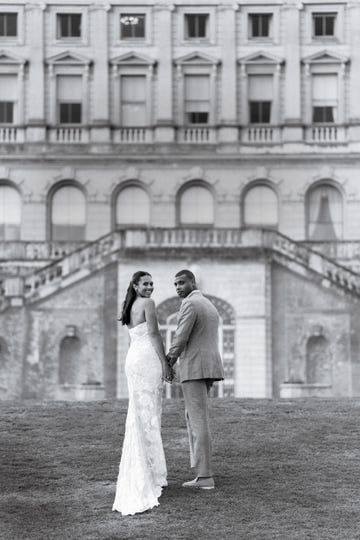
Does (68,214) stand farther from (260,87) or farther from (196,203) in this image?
(260,87)

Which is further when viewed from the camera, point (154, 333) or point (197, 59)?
point (197, 59)

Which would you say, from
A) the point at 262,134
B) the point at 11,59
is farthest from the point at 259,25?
the point at 11,59

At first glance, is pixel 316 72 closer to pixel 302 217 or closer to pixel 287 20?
pixel 287 20

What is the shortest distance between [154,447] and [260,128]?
36.8m

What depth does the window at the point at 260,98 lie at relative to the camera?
170 feet

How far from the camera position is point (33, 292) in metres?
41.3

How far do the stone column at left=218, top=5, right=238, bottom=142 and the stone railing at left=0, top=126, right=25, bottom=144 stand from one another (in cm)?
791

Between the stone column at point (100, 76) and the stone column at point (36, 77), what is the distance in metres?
2.04

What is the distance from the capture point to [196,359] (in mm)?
15672

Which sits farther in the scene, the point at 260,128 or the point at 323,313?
the point at 260,128

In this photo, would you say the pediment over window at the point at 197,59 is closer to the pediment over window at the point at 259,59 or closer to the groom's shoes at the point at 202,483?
the pediment over window at the point at 259,59

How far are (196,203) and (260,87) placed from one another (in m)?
5.41

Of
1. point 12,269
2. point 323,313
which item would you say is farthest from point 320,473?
point 12,269

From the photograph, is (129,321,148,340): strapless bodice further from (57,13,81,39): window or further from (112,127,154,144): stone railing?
(57,13,81,39): window
